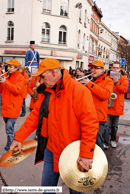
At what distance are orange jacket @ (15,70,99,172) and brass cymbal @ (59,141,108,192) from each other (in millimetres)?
112

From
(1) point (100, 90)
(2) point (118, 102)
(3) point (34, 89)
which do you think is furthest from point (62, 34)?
(1) point (100, 90)

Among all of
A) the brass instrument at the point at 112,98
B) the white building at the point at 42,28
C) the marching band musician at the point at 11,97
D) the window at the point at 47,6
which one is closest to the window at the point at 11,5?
the white building at the point at 42,28

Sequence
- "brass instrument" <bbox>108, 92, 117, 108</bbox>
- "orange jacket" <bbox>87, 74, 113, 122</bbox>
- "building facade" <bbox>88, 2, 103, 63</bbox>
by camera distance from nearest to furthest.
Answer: "orange jacket" <bbox>87, 74, 113, 122</bbox> → "brass instrument" <bbox>108, 92, 117, 108</bbox> → "building facade" <bbox>88, 2, 103, 63</bbox>

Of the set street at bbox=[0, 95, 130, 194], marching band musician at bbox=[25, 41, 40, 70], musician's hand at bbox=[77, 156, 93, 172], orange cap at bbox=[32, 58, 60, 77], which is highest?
marching band musician at bbox=[25, 41, 40, 70]

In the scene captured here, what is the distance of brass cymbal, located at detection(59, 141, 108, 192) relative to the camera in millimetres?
2023

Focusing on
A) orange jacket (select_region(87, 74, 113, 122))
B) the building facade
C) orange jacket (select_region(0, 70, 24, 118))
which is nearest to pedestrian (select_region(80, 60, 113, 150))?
orange jacket (select_region(87, 74, 113, 122))

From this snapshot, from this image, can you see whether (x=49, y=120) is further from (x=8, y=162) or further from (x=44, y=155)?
(x=8, y=162)

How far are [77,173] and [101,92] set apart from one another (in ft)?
6.38

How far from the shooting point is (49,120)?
2385mm

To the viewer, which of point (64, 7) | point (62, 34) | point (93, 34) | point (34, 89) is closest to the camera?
point (34, 89)

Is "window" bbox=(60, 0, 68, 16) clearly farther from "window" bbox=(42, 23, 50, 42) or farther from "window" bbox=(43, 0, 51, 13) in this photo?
"window" bbox=(42, 23, 50, 42)

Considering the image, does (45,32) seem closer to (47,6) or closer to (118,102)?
(47,6)

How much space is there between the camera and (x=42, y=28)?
898 inches

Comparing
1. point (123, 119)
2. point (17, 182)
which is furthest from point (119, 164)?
point (123, 119)
